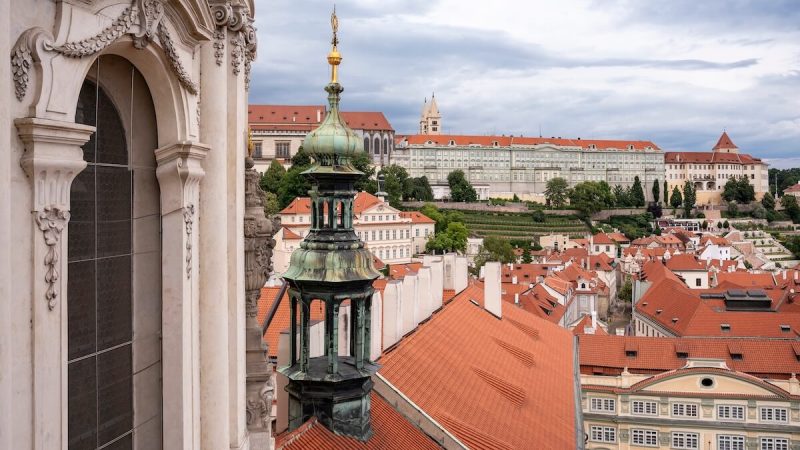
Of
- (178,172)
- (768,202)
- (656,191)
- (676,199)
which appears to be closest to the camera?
(178,172)

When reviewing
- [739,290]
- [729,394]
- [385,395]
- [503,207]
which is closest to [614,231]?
[503,207]

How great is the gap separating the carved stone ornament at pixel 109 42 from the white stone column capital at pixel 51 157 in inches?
7.0

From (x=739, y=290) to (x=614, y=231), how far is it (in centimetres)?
9008

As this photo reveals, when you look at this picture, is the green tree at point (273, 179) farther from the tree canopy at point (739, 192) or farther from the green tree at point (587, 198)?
the tree canopy at point (739, 192)

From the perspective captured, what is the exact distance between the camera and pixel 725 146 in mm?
192000

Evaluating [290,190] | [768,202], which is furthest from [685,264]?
[768,202]

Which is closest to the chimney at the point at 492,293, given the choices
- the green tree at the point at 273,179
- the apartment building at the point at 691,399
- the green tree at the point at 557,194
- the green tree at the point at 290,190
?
the apartment building at the point at 691,399

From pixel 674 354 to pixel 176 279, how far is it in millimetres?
35615

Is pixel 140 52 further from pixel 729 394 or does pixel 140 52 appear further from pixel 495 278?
pixel 729 394

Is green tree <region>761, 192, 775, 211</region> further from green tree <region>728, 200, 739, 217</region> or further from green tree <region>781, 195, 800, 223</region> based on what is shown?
green tree <region>728, 200, 739, 217</region>

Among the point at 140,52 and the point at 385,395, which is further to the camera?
the point at 385,395

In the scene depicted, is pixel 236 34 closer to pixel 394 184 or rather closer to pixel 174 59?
pixel 174 59

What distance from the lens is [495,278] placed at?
2484cm

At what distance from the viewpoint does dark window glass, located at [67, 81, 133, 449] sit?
15.1 feet
